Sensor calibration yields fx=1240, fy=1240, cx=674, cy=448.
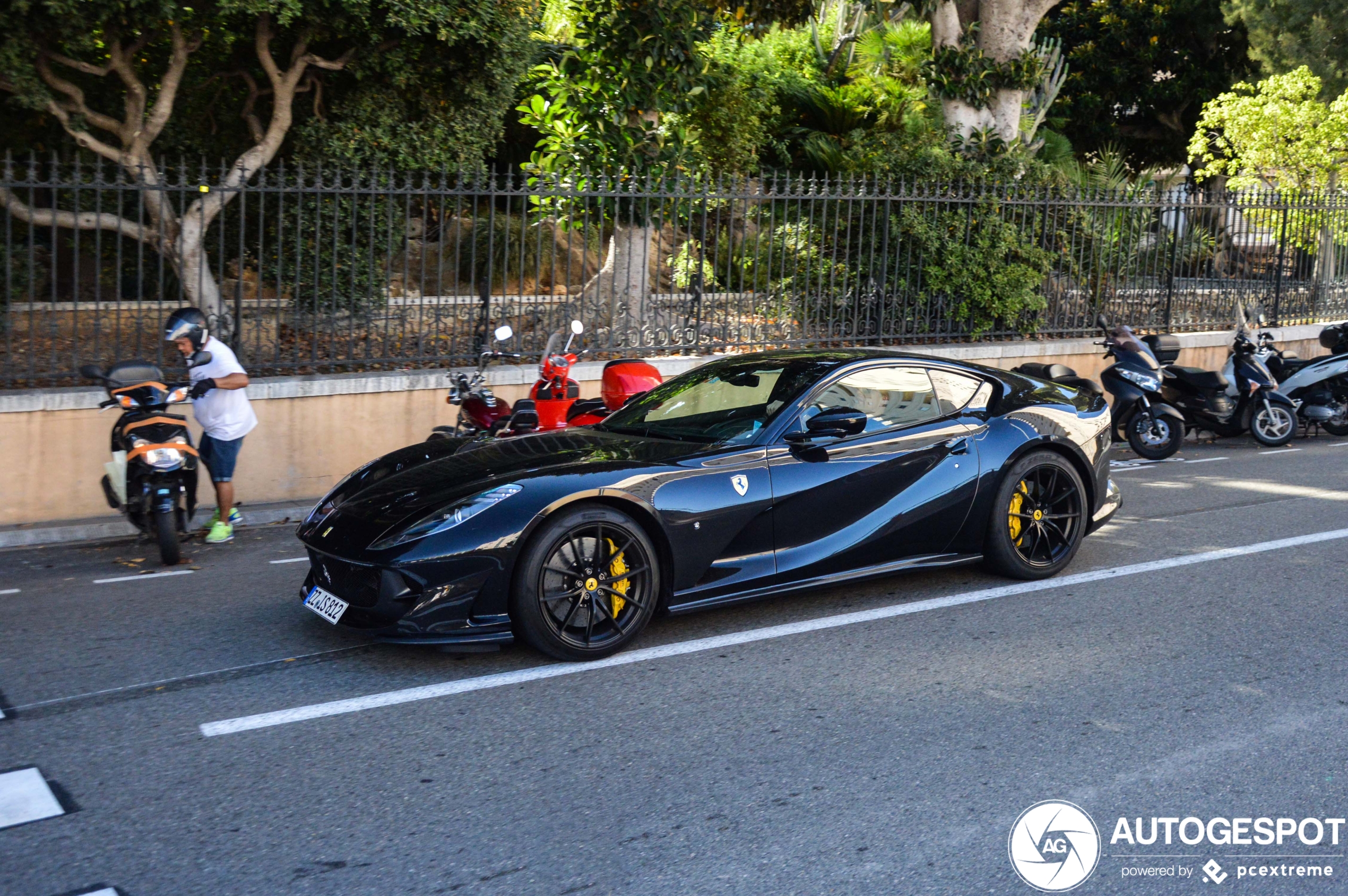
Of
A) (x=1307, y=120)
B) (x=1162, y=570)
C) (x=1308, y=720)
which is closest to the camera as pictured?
(x=1308, y=720)

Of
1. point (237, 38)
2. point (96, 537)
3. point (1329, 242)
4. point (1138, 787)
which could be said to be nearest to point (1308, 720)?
point (1138, 787)

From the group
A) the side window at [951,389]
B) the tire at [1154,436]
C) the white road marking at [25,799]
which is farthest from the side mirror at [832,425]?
the tire at [1154,436]

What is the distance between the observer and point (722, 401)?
21.4ft

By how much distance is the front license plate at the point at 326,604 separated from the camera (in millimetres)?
5391

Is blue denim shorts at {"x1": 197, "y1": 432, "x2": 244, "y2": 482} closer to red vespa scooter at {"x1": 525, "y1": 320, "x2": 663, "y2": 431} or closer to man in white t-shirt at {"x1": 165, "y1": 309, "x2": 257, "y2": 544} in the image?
man in white t-shirt at {"x1": 165, "y1": 309, "x2": 257, "y2": 544}

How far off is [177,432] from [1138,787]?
592 centimetres

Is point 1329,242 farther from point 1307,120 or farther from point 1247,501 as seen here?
point 1247,501

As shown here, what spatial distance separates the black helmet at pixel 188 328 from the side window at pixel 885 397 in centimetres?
425

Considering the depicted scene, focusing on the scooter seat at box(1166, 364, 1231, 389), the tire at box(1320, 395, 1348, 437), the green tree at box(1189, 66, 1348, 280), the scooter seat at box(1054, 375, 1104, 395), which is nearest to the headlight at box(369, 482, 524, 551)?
the scooter seat at box(1054, 375, 1104, 395)

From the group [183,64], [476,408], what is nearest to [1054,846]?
[476,408]

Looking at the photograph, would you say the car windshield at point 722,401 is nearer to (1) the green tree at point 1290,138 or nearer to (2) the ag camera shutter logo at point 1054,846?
(2) the ag camera shutter logo at point 1054,846

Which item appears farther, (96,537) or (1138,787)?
(96,537)

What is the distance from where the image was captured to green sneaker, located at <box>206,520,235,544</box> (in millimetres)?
8234

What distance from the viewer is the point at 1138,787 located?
13.9 ft
